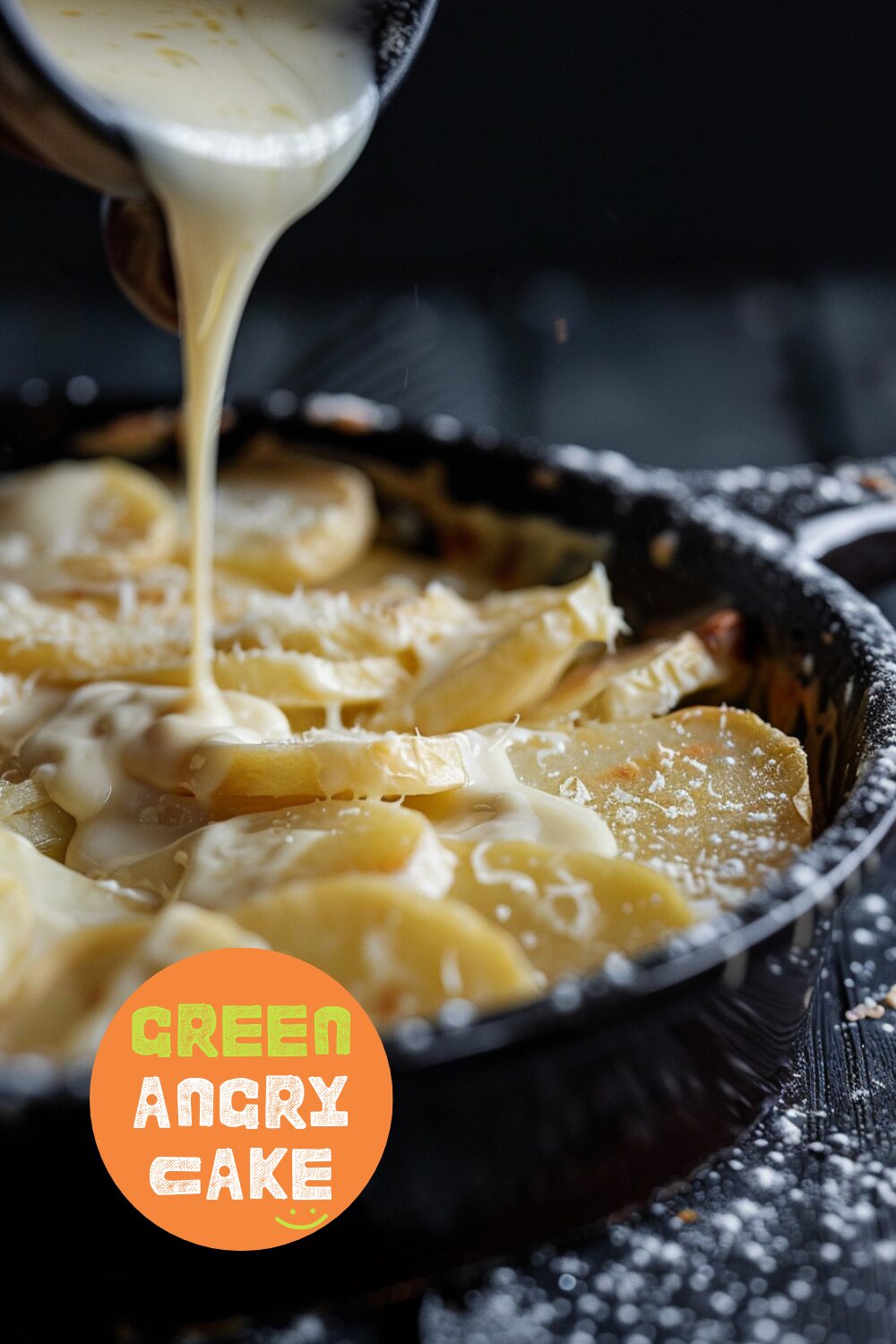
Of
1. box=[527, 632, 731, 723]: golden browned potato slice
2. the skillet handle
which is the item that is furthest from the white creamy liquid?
the skillet handle

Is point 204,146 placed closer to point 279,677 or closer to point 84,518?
point 279,677

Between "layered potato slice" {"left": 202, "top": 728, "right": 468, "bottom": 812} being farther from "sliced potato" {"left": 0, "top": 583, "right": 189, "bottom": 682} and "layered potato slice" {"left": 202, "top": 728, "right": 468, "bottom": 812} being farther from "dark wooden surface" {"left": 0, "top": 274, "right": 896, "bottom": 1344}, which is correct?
"dark wooden surface" {"left": 0, "top": 274, "right": 896, "bottom": 1344}

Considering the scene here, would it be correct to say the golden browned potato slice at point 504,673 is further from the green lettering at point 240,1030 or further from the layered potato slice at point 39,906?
the green lettering at point 240,1030

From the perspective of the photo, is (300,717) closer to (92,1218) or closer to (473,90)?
(92,1218)

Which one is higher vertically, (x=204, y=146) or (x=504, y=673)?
(x=204, y=146)

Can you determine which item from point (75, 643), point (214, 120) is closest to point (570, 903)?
point (75, 643)

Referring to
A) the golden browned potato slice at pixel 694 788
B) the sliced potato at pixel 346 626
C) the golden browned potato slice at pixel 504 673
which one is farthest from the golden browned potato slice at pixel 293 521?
the golden browned potato slice at pixel 694 788

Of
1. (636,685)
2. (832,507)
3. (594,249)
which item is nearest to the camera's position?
(636,685)
